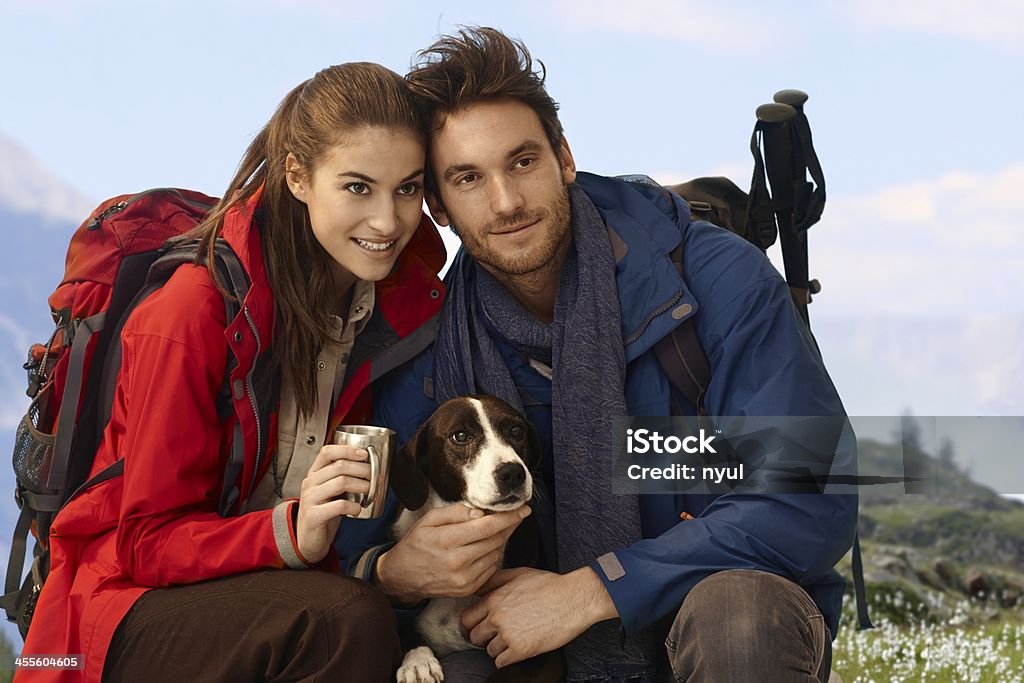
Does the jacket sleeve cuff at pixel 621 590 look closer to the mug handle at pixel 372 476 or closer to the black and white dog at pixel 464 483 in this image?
the black and white dog at pixel 464 483

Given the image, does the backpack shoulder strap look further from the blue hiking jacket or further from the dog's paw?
the dog's paw

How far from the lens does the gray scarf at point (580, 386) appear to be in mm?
3078

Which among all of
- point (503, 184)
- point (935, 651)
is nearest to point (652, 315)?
point (503, 184)

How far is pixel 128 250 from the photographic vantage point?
3090 mm

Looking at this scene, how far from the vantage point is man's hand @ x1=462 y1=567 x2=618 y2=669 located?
2.79 meters

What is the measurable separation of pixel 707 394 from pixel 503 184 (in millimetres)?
823

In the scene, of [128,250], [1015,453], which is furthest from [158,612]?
[1015,453]

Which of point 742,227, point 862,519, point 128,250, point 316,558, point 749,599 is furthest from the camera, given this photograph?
point 862,519

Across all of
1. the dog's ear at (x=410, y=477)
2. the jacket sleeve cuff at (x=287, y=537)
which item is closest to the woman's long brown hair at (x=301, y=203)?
the dog's ear at (x=410, y=477)

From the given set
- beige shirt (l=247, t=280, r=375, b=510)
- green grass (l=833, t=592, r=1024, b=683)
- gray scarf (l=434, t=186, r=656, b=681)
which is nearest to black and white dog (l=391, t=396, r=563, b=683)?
gray scarf (l=434, t=186, r=656, b=681)

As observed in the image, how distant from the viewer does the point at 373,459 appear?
265 centimetres

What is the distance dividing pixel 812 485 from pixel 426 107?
1485 mm

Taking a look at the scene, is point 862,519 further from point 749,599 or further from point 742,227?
point 749,599

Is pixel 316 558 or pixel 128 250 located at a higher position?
pixel 128 250
